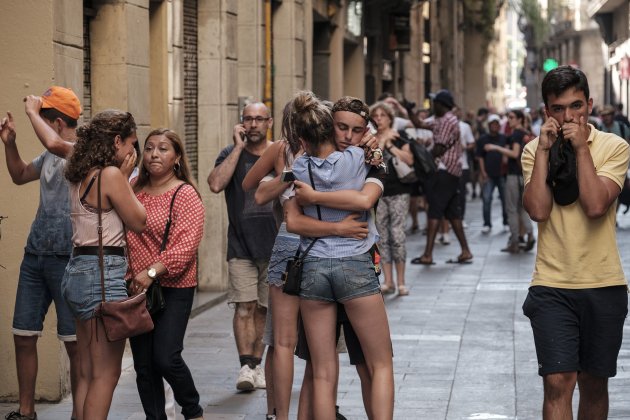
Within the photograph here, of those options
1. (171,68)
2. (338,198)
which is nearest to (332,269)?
(338,198)

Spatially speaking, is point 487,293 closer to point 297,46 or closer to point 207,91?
point 207,91

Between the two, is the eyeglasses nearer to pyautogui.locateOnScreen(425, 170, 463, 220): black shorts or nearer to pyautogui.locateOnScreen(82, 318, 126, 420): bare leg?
pyautogui.locateOnScreen(82, 318, 126, 420): bare leg

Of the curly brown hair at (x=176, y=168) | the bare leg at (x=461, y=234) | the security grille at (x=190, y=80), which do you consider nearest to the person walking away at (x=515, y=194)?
the bare leg at (x=461, y=234)

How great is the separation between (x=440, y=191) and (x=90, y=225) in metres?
10.1

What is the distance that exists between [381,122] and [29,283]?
5.68 m

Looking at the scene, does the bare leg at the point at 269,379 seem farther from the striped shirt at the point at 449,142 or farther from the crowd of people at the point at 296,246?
the striped shirt at the point at 449,142

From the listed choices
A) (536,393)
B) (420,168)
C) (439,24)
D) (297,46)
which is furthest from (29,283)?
(439,24)

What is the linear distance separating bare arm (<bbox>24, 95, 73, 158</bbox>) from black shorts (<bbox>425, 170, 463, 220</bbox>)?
933 cm

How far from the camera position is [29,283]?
7594 mm

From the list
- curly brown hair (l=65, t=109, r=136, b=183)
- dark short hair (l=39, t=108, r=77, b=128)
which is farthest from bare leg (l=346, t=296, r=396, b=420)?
dark short hair (l=39, t=108, r=77, b=128)

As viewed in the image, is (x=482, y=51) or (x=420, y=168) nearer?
(x=420, y=168)

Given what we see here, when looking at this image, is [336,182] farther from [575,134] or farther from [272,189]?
[575,134]

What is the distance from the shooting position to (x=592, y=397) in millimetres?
6137

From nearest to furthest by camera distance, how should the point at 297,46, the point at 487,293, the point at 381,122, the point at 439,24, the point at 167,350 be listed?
the point at 167,350, the point at 381,122, the point at 487,293, the point at 297,46, the point at 439,24
